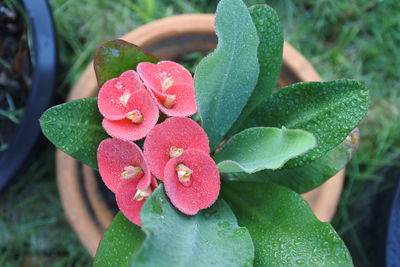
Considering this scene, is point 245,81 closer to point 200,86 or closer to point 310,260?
point 200,86

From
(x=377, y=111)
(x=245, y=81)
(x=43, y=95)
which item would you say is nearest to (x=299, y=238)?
(x=245, y=81)

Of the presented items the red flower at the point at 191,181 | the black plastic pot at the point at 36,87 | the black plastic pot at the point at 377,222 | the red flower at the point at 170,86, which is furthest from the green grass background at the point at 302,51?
the red flower at the point at 191,181

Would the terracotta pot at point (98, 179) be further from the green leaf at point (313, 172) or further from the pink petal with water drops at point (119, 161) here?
the pink petal with water drops at point (119, 161)

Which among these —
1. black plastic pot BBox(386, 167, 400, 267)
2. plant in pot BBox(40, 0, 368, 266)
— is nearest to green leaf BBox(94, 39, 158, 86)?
plant in pot BBox(40, 0, 368, 266)

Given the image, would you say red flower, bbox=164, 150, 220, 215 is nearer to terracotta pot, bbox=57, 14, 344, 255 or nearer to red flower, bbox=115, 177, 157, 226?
red flower, bbox=115, 177, 157, 226

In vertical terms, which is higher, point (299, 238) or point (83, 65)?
point (299, 238)

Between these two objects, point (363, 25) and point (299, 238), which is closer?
point (299, 238)

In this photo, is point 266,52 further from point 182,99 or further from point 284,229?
point 284,229

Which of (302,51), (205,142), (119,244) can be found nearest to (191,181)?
(205,142)

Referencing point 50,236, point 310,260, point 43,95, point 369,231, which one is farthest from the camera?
point 50,236
